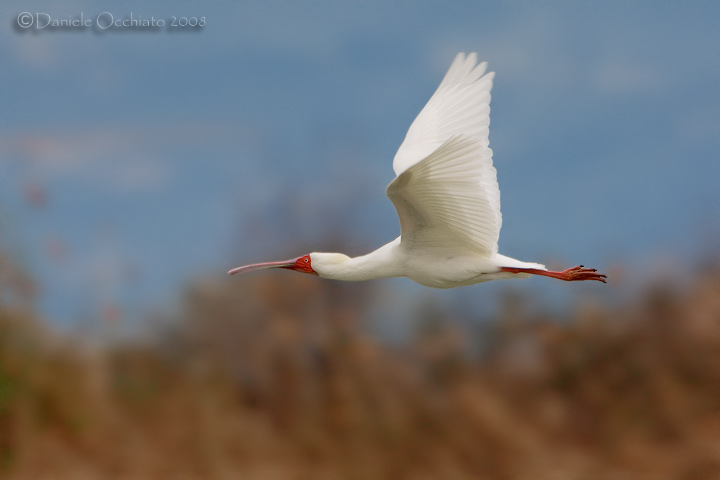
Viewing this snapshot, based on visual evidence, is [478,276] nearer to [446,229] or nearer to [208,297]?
[446,229]

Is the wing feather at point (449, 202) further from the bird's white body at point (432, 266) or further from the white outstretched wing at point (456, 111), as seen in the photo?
the white outstretched wing at point (456, 111)

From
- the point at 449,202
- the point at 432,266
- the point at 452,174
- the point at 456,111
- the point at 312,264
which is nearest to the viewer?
the point at 452,174

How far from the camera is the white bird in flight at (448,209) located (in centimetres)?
351

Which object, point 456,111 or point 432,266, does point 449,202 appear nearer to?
point 432,266

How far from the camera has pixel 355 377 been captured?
6.09m

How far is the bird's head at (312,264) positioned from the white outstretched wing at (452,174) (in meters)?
0.45

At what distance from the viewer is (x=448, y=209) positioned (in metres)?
3.69

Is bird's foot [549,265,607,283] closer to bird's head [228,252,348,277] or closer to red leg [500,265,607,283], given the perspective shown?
red leg [500,265,607,283]

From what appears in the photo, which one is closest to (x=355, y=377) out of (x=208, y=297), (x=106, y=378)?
(x=208, y=297)

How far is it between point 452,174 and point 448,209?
0.21m

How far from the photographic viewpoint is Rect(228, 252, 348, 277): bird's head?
4.21m

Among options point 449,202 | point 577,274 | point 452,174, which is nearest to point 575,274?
point 577,274

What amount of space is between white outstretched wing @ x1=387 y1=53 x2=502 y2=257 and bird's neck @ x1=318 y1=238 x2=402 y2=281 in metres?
0.12

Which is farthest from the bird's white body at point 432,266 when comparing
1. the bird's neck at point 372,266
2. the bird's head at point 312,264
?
the bird's head at point 312,264
